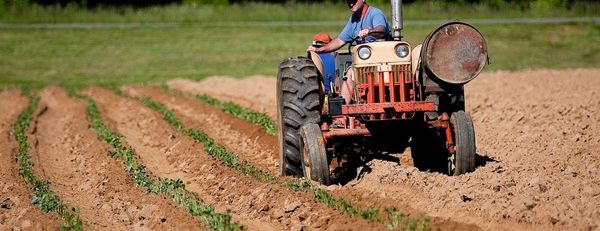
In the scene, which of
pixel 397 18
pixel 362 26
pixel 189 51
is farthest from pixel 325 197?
pixel 189 51

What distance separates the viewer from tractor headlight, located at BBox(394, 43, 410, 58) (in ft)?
33.3

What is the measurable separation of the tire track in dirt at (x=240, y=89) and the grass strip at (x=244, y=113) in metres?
0.37

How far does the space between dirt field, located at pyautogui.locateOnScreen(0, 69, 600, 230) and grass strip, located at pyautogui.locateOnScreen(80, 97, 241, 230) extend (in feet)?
0.40

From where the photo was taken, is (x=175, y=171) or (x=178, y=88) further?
(x=178, y=88)

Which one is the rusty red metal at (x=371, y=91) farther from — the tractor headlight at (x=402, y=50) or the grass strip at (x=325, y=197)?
the grass strip at (x=325, y=197)

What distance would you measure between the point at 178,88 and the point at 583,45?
47.6 feet

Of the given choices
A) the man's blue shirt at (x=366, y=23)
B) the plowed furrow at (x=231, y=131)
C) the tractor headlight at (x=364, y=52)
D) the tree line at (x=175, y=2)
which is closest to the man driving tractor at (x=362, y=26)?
the man's blue shirt at (x=366, y=23)

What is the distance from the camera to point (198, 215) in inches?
350

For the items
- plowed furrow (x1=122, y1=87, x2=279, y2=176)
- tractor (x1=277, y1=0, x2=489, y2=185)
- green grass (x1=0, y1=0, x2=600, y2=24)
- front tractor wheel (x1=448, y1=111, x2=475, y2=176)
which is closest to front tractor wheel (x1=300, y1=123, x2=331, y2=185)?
tractor (x1=277, y1=0, x2=489, y2=185)

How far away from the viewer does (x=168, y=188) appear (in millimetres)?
10406

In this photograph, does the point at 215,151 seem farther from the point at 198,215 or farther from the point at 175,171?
the point at 198,215

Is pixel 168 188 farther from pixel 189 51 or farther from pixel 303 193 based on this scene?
pixel 189 51

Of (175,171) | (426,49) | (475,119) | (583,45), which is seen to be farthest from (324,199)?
(583,45)

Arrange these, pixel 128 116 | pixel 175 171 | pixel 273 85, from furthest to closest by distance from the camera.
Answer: pixel 273 85 < pixel 128 116 < pixel 175 171
